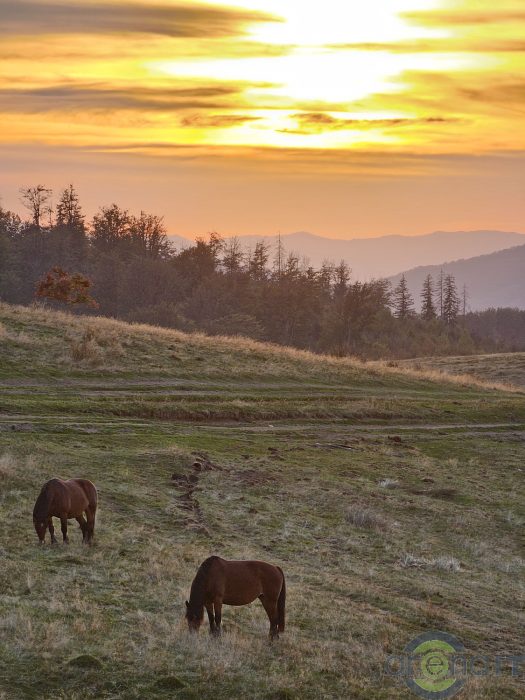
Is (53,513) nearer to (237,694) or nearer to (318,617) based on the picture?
(318,617)

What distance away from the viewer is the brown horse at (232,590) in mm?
13242

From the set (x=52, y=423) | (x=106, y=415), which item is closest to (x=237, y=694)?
(x=52, y=423)

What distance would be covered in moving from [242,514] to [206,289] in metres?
104

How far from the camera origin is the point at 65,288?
73.5 meters

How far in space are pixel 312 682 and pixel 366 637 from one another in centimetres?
259

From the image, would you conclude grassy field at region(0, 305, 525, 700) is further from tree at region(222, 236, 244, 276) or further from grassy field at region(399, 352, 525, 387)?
tree at region(222, 236, 244, 276)

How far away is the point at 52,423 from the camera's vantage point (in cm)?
3111

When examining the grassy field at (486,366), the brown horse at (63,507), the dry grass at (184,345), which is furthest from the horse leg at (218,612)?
the grassy field at (486,366)

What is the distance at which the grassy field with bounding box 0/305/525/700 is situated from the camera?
484 inches

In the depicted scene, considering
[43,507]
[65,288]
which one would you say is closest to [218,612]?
[43,507]

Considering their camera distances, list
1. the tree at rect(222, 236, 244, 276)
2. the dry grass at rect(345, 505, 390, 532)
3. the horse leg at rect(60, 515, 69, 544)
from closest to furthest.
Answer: the horse leg at rect(60, 515, 69, 544) < the dry grass at rect(345, 505, 390, 532) < the tree at rect(222, 236, 244, 276)
